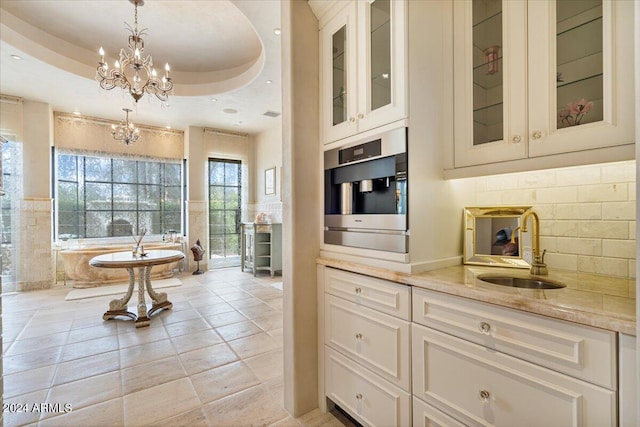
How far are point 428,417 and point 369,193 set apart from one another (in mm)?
1121

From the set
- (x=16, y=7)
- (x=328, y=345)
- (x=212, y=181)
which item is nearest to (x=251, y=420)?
(x=328, y=345)

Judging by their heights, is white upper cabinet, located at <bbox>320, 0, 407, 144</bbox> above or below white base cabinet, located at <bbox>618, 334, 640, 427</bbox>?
above

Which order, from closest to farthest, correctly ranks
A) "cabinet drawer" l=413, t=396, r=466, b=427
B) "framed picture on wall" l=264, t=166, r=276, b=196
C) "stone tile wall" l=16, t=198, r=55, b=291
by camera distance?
1. "cabinet drawer" l=413, t=396, r=466, b=427
2. "stone tile wall" l=16, t=198, r=55, b=291
3. "framed picture on wall" l=264, t=166, r=276, b=196

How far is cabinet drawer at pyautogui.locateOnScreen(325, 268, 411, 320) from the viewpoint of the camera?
1377mm

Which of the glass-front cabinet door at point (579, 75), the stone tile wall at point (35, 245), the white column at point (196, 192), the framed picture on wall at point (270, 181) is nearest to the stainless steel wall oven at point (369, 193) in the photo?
the glass-front cabinet door at point (579, 75)

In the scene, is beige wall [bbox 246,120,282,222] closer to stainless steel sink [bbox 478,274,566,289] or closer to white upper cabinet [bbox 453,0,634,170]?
white upper cabinet [bbox 453,0,634,170]

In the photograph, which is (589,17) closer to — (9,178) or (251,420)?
(251,420)

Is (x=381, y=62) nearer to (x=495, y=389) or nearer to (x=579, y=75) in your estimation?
(x=579, y=75)

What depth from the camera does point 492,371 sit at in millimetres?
1076

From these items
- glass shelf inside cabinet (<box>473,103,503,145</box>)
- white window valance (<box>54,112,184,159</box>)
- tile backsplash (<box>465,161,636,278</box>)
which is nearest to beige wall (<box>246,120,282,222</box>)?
white window valance (<box>54,112,184,159</box>)

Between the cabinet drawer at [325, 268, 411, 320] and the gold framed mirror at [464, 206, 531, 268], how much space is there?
55cm

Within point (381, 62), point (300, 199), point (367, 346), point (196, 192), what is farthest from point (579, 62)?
point (196, 192)

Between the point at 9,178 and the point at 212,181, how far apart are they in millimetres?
3161

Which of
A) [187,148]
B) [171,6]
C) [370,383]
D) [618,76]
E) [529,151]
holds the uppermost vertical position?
[171,6]
